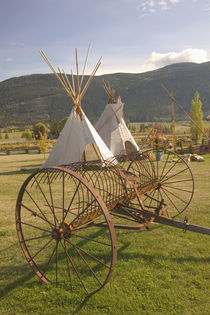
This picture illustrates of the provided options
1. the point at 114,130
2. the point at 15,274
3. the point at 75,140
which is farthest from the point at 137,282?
the point at 114,130

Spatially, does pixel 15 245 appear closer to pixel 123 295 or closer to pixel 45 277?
pixel 45 277

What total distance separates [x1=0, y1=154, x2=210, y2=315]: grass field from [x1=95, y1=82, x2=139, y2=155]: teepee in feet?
33.9

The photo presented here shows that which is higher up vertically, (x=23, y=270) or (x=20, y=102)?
(x=20, y=102)

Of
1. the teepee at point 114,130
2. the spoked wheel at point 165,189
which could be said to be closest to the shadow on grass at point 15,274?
the spoked wheel at point 165,189

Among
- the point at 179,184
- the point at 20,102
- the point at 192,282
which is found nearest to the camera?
the point at 192,282

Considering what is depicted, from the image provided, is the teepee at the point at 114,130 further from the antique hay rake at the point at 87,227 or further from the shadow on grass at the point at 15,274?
the shadow on grass at the point at 15,274

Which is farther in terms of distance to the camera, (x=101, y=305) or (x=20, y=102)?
(x=20, y=102)

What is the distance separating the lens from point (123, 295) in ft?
10.2

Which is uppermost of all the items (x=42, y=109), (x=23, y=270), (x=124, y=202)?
(x=42, y=109)

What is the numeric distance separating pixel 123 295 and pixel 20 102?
428 feet

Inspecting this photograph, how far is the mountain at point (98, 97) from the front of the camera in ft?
353

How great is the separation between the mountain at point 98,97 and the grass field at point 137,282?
9518 centimetres

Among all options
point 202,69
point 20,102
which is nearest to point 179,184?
point 20,102

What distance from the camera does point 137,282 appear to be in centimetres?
334
